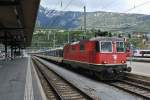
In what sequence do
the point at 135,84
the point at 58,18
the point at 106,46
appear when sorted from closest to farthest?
1. the point at 135,84
2. the point at 106,46
3. the point at 58,18

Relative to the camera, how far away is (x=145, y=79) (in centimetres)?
2192

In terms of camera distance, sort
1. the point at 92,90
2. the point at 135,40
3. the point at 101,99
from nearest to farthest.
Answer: the point at 101,99, the point at 92,90, the point at 135,40

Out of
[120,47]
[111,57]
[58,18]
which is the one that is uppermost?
[58,18]

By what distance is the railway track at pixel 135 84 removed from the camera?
18.2m

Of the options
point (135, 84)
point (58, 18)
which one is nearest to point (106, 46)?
point (135, 84)

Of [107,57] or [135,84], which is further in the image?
[107,57]

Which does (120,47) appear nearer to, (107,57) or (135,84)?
(107,57)

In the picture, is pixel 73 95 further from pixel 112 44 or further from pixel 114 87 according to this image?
pixel 112 44

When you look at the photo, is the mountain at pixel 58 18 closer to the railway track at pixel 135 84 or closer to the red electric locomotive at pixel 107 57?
the red electric locomotive at pixel 107 57

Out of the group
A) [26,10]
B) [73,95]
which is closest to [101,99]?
[73,95]

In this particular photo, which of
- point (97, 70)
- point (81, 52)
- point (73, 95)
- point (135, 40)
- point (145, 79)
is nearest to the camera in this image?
point (73, 95)

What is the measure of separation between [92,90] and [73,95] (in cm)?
188

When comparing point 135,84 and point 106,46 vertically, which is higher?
point 106,46

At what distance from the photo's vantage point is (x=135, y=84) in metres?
21.2
